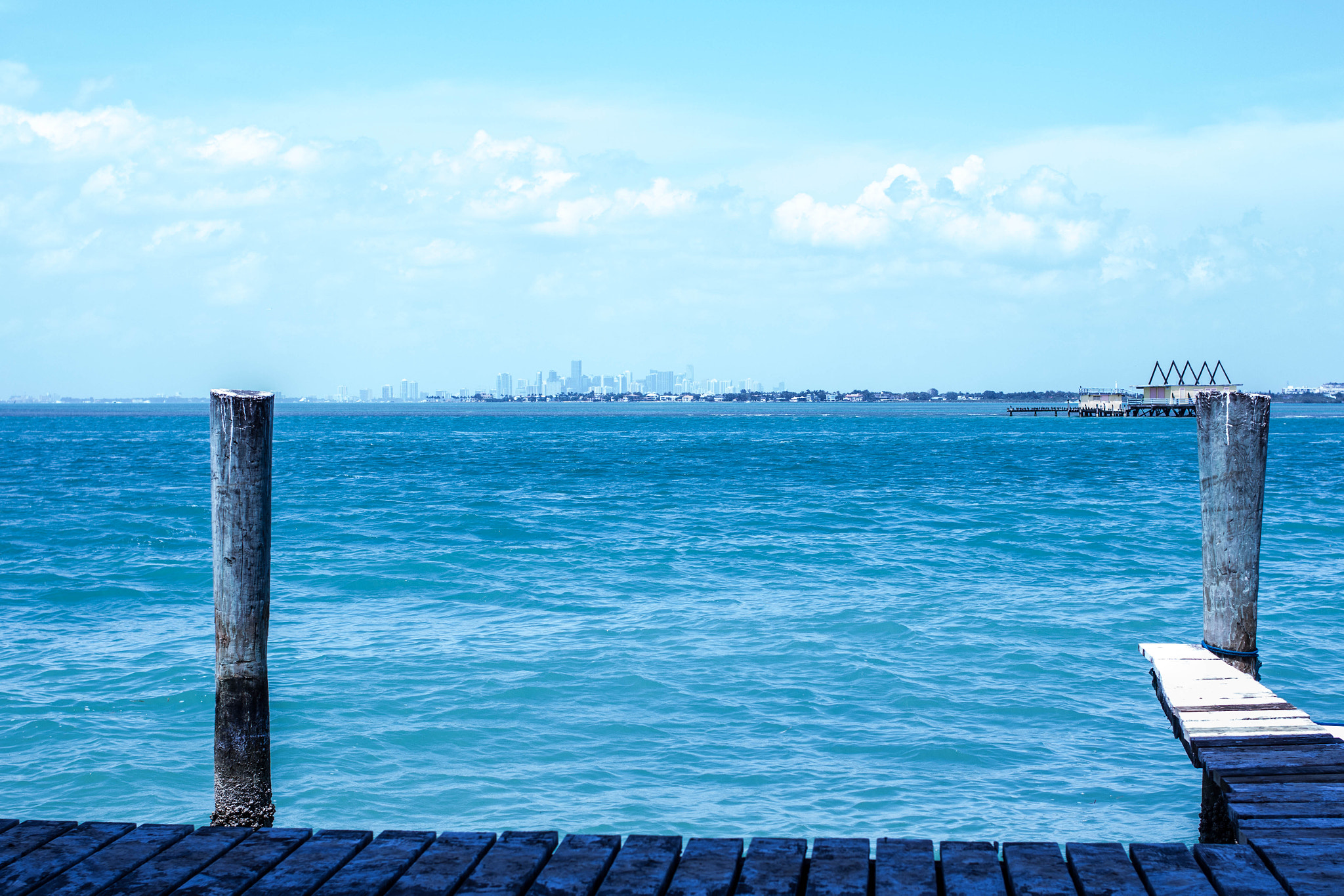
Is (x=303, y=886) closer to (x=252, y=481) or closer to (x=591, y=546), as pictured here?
(x=252, y=481)

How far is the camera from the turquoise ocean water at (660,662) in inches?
346

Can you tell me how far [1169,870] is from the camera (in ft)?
15.0

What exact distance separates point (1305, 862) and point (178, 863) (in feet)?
16.9

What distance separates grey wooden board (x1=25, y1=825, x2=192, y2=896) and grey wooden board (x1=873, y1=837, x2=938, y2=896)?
132 inches

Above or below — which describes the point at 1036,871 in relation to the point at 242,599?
below

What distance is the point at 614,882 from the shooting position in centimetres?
455

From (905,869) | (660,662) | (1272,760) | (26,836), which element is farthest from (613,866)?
(660,662)

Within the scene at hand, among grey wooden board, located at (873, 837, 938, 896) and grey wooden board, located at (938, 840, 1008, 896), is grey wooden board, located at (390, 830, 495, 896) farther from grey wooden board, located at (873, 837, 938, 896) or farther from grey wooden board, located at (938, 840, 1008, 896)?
grey wooden board, located at (938, 840, 1008, 896)

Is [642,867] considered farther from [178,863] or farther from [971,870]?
[178,863]

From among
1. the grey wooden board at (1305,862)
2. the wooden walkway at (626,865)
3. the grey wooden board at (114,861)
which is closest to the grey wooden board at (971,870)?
the wooden walkway at (626,865)

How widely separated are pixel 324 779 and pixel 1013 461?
1902 inches

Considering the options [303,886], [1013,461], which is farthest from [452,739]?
Result: [1013,461]

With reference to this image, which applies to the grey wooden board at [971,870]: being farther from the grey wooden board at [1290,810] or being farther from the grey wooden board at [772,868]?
the grey wooden board at [1290,810]

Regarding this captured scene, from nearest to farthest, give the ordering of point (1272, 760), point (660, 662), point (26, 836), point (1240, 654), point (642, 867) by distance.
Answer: point (642, 867) → point (26, 836) → point (1272, 760) → point (1240, 654) → point (660, 662)
